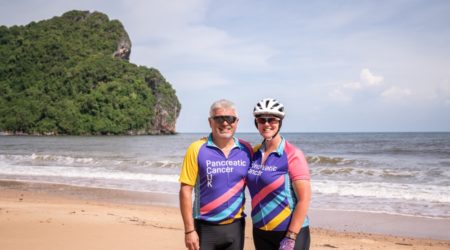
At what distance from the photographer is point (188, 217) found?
2963 mm

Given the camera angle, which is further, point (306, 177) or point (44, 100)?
point (44, 100)

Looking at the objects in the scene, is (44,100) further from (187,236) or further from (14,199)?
(187,236)

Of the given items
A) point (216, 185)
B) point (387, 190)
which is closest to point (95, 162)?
point (387, 190)

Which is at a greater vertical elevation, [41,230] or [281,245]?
[281,245]

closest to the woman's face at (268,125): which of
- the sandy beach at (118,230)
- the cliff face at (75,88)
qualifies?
the sandy beach at (118,230)

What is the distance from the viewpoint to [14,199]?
36.2ft

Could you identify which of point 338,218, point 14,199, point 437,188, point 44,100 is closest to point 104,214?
point 14,199

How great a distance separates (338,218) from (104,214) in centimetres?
497

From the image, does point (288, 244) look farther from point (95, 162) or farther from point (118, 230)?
point (95, 162)

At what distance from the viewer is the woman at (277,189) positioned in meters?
2.77

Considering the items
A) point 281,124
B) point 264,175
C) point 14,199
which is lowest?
point 14,199

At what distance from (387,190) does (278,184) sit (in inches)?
418

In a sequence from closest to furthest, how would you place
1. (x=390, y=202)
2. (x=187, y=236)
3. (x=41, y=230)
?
(x=187, y=236), (x=41, y=230), (x=390, y=202)

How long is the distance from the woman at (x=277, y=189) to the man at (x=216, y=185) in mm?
123
